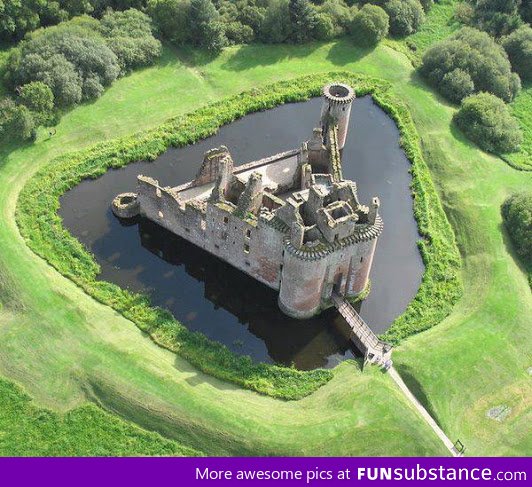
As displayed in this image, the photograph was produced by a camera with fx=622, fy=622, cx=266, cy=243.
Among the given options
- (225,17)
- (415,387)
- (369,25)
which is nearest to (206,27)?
(225,17)

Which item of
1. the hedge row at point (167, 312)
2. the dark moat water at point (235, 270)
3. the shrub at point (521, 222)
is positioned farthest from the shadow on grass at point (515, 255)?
the dark moat water at point (235, 270)

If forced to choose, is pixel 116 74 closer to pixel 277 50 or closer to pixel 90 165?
pixel 90 165

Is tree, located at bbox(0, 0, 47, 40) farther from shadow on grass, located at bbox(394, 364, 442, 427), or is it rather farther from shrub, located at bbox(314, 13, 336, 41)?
shadow on grass, located at bbox(394, 364, 442, 427)

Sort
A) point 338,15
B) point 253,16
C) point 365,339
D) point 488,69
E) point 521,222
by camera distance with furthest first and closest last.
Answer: point 338,15
point 253,16
point 488,69
point 521,222
point 365,339

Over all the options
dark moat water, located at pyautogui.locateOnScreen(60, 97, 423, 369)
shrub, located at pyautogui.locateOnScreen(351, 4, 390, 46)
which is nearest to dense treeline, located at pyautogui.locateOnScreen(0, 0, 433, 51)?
shrub, located at pyautogui.locateOnScreen(351, 4, 390, 46)

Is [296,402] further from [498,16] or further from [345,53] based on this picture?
[498,16]

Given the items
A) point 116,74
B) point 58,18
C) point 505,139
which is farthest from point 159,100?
point 505,139
